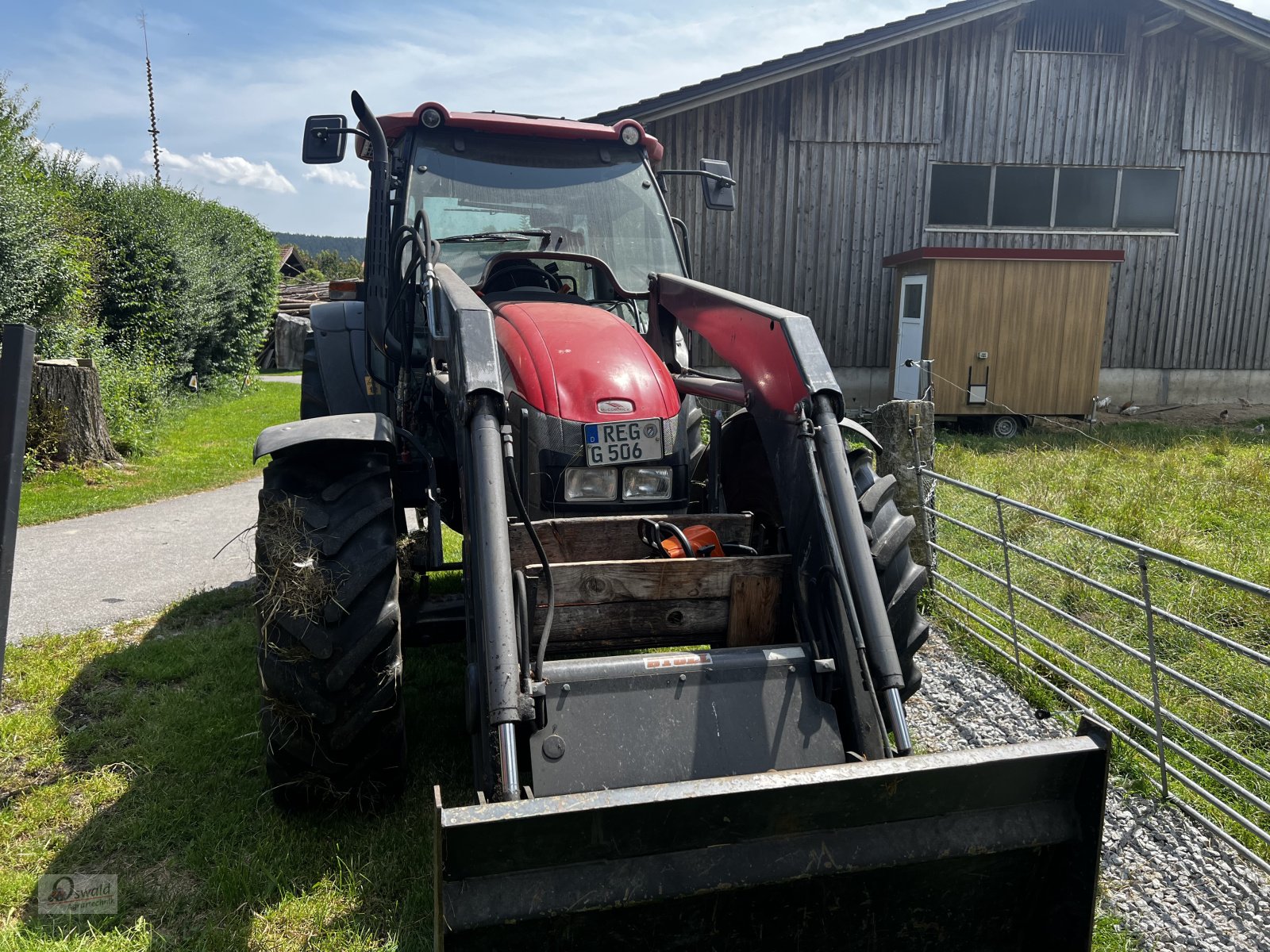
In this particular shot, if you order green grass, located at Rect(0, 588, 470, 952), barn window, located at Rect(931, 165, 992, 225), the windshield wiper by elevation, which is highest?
barn window, located at Rect(931, 165, 992, 225)

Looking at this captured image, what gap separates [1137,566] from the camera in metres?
4.43

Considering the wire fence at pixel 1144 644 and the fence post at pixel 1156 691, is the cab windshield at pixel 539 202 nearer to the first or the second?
the wire fence at pixel 1144 644

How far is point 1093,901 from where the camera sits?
2.22 metres

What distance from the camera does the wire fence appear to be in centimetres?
333

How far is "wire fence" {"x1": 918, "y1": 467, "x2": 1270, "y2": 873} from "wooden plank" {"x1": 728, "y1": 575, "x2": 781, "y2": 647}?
55.4 inches

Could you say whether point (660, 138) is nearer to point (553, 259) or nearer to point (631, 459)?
point (553, 259)

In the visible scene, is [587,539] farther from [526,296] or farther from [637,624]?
[526,296]

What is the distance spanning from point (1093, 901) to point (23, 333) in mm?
2857

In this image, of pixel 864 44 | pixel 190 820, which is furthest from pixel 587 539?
pixel 864 44

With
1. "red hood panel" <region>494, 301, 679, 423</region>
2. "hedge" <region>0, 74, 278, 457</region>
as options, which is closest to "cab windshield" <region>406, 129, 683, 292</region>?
"red hood panel" <region>494, 301, 679, 423</region>

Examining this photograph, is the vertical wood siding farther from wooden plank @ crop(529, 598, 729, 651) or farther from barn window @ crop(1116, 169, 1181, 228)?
wooden plank @ crop(529, 598, 729, 651)

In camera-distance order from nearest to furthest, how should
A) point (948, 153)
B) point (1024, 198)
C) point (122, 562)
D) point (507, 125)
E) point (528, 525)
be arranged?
1. point (528, 525)
2. point (507, 125)
3. point (122, 562)
4. point (948, 153)
5. point (1024, 198)

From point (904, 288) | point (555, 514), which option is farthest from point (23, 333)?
point (904, 288)

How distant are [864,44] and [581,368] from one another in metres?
11.4
